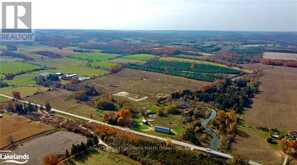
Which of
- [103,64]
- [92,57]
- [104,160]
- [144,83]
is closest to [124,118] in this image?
[104,160]

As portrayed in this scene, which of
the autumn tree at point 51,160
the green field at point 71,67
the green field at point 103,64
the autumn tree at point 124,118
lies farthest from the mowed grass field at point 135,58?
the autumn tree at point 51,160

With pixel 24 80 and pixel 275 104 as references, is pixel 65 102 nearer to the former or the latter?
pixel 24 80

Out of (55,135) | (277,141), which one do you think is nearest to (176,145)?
(277,141)

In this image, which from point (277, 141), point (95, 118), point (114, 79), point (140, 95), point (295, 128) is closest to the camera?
point (277, 141)

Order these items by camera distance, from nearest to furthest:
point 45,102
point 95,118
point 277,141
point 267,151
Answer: point 267,151
point 277,141
point 95,118
point 45,102

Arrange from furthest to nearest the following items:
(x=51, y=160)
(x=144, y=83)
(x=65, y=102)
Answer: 1. (x=144, y=83)
2. (x=65, y=102)
3. (x=51, y=160)

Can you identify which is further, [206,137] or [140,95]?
[140,95]

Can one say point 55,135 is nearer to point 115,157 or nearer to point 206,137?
point 115,157
